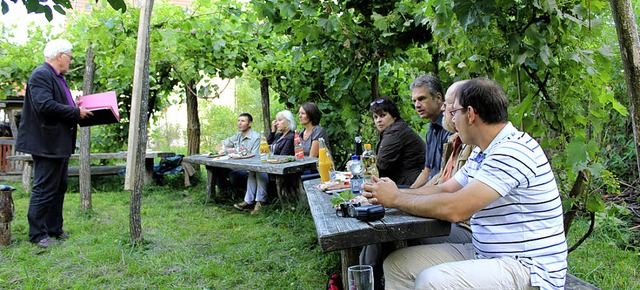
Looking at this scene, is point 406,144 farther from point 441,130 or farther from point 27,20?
point 27,20

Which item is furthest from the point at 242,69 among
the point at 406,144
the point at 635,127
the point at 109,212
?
the point at 635,127

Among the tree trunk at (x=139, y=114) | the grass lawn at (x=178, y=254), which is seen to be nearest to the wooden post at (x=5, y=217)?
the grass lawn at (x=178, y=254)

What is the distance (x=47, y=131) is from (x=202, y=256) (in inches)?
67.7

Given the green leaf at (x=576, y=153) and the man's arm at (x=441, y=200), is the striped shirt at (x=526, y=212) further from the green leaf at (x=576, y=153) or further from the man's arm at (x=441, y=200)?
the green leaf at (x=576, y=153)

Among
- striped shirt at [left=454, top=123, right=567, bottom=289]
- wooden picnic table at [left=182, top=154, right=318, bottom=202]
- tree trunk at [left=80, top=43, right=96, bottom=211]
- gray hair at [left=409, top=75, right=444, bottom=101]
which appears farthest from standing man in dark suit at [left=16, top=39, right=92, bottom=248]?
striped shirt at [left=454, top=123, right=567, bottom=289]

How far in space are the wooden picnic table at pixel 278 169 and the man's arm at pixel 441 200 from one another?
2.74 metres

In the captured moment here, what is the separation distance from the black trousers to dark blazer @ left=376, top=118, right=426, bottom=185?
2.79 metres

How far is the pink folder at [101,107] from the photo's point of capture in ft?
13.5

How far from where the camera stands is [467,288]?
1.66 metres

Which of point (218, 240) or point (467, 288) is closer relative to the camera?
point (467, 288)

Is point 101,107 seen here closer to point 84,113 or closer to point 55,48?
point 84,113

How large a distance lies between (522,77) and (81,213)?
4.87 meters

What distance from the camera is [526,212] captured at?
1.74 m

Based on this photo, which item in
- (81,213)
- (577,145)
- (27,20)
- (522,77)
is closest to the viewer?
(577,145)
